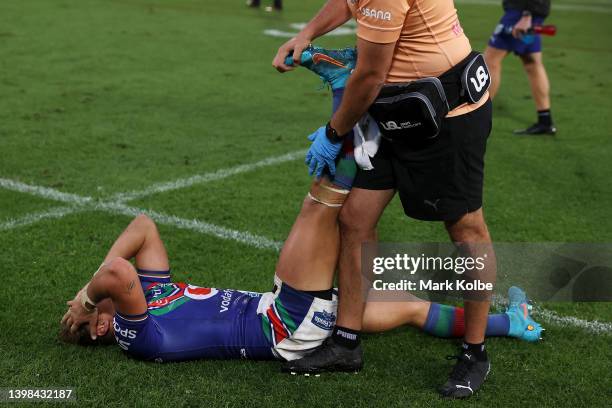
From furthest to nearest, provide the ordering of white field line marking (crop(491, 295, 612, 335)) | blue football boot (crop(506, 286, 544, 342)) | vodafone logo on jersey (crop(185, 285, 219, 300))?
white field line marking (crop(491, 295, 612, 335)) → blue football boot (crop(506, 286, 544, 342)) → vodafone logo on jersey (crop(185, 285, 219, 300))

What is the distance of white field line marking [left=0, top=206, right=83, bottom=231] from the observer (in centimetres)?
510

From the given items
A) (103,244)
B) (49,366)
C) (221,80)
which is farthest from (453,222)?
(221,80)

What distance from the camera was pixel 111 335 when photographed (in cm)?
363

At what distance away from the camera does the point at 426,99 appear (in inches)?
125

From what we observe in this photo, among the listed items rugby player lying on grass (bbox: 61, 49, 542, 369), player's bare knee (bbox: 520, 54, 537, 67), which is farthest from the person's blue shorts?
rugby player lying on grass (bbox: 61, 49, 542, 369)

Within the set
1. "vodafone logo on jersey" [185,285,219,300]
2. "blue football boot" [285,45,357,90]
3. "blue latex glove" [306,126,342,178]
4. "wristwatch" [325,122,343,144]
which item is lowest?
"vodafone logo on jersey" [185,285,219,300]

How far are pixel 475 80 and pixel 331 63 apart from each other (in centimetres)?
57

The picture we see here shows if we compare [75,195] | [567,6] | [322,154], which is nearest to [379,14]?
[322,154]

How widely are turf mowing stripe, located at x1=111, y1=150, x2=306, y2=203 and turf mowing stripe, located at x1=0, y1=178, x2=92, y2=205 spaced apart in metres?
0.22

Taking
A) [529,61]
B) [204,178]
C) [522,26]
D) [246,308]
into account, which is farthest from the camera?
[529,61]

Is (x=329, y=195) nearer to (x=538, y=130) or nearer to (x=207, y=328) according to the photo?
(x=207, y=328)

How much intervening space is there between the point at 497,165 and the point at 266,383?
3.75 m

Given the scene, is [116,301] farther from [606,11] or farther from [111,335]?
[606,11]

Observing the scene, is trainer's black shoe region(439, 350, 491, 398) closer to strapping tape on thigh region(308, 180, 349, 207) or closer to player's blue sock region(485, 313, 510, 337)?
player's blue sock region(485, 313, 510, 337)
